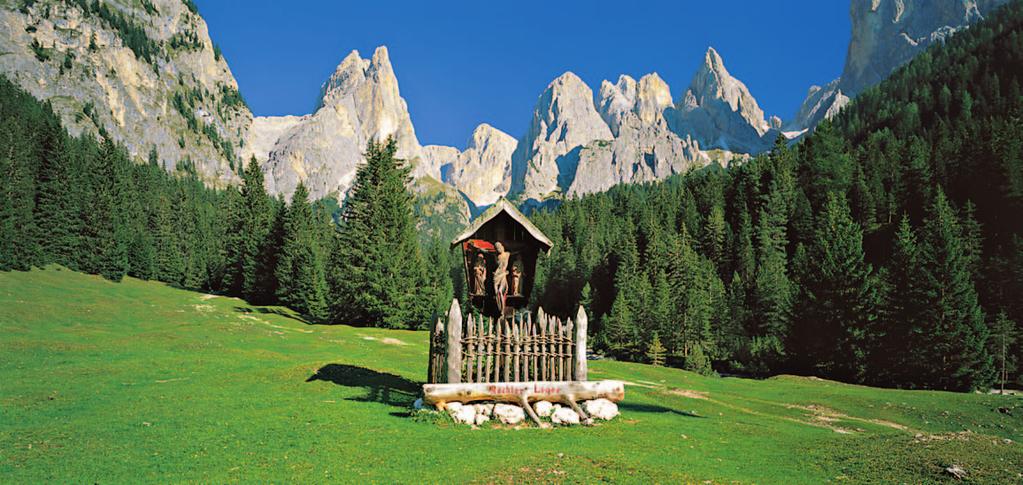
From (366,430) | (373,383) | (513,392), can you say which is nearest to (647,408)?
(513,392)

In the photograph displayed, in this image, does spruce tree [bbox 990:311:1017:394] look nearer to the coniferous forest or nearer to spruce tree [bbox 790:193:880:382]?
the coniferous forest

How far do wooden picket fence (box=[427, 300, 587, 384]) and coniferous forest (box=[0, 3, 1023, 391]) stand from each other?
39697 millimetres

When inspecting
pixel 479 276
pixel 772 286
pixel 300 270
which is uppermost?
pixel 300 270

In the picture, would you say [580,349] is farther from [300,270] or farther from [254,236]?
[254,236]

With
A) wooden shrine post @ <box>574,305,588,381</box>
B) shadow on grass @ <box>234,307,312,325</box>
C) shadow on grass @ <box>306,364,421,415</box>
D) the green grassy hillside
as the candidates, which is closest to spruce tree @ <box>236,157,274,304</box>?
shadow on grass @ <box>234,307,312,325</box>

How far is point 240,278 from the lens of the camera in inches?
3310

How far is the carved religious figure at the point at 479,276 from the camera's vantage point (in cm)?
1959

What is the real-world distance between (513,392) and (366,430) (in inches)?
180

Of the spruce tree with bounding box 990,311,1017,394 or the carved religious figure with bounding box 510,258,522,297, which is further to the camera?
the spruce tree with bounding box 990,311,1017,394

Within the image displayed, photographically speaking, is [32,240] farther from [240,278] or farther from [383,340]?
[383,340]

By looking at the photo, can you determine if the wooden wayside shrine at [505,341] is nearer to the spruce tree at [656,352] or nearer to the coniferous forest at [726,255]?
the coniferous forest at [726,255]

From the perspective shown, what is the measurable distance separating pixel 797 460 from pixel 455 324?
10550 mm

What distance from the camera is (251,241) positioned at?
8081 cm

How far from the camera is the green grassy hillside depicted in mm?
12055
